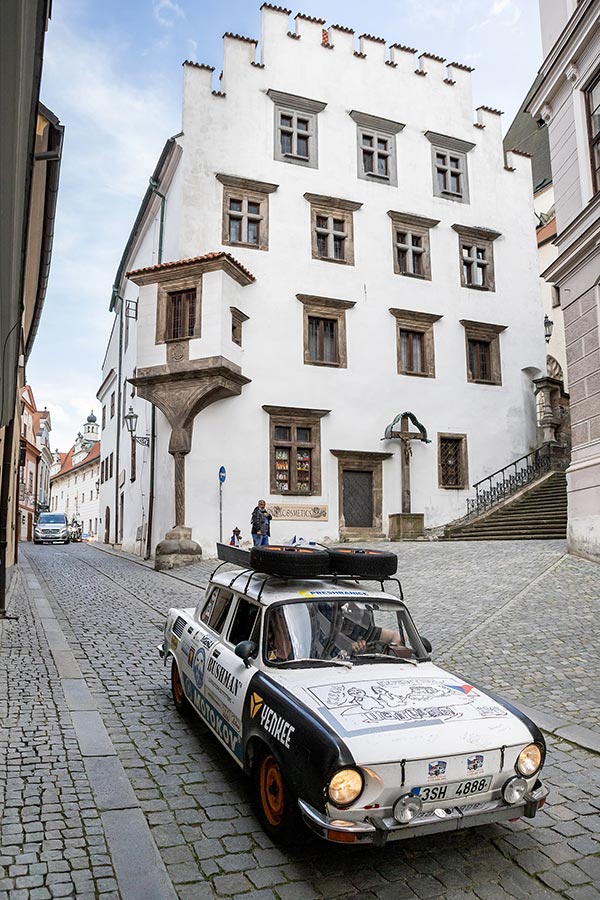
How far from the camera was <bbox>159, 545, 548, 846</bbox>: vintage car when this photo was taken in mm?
3365

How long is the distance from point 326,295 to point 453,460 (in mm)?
7607

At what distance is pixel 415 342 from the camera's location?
997 inches

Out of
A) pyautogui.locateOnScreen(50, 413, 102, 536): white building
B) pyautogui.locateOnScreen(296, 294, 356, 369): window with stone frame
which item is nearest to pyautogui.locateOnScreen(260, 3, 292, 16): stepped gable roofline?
pyautogui.locateOnScreen(296, 294, 356, 369): window with stone frame

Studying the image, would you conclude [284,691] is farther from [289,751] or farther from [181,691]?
[181,691]

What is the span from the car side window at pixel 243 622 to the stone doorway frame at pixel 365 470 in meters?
17.7

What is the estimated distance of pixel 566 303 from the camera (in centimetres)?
1452

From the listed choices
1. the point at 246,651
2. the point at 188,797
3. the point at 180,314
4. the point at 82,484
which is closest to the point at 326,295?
the point at 180,314

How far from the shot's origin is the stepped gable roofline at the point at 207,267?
20844 mm

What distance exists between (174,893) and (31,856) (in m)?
0.86

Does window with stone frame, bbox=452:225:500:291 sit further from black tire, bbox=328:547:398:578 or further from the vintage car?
the vintage car

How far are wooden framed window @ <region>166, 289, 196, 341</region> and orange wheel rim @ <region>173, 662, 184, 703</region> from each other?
52.5ft

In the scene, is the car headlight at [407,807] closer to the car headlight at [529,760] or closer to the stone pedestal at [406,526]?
the car headlight at [529,760]

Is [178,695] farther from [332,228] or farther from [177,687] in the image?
[332,228]

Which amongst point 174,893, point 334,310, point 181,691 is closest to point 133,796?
point 174,893
